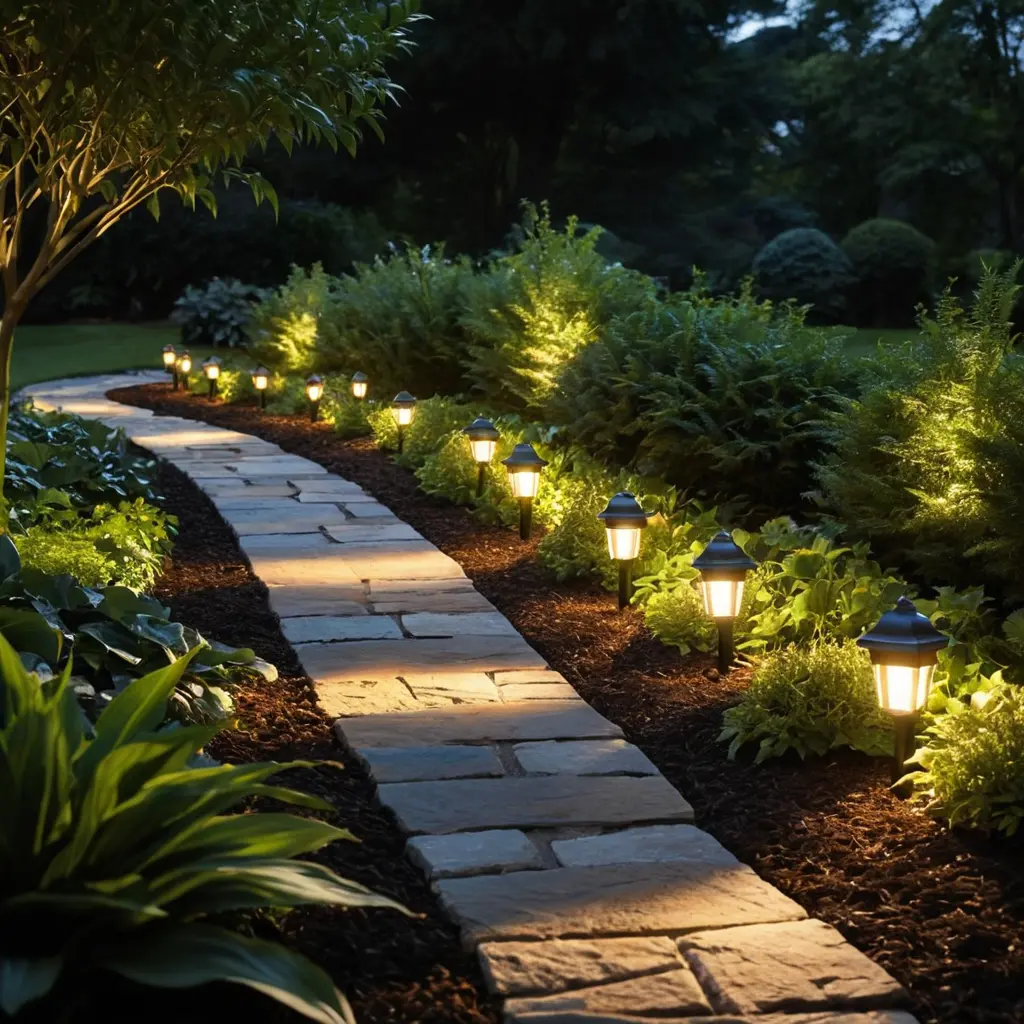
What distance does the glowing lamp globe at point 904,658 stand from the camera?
12.4ft

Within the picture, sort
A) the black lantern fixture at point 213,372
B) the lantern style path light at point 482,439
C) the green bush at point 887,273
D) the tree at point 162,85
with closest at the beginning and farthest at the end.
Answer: the tree at point 162,85, the lantern style path light at point 482,439, the black lantern fixture at point 213,372, the green bush at point 887,273

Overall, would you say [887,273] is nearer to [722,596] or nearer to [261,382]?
[261,382]

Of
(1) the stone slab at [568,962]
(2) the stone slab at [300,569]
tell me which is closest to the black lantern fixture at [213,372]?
(2) the stone slab at [300,569]

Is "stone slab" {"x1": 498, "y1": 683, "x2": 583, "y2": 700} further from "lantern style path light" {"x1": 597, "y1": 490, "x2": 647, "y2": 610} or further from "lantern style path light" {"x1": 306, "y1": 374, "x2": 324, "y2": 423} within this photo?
"lantern style path light" {"x1": 306, "y1": 374, "x2": 324, "y2": 423}

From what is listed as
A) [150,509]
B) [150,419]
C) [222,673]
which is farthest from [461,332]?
[222,673]

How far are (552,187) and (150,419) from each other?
17665 mm

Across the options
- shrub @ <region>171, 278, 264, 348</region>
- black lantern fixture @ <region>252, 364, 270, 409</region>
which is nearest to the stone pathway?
black lantern fixture @ <region>252, 364, 270, 409</region>

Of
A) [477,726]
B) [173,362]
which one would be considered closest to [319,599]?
[477,726]

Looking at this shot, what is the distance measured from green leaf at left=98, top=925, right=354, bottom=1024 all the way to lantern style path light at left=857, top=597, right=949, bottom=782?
Result: 6.83 feet

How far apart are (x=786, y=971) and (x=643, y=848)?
2.34 ft

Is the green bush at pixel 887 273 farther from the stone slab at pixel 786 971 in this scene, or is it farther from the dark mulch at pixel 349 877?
the stone slab at pixel 786 971

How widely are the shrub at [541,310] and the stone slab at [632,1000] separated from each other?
6592 millimetres

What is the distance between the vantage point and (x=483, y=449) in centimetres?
812

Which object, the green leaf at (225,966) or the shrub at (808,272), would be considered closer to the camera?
the green leaf at (225,966)
